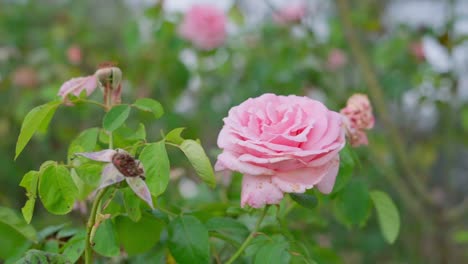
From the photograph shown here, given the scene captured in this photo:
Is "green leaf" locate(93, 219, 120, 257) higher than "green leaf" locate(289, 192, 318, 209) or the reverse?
the reverse

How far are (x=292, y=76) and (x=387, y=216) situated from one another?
1.38 metres

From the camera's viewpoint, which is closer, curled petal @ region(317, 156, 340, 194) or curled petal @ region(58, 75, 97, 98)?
curled petal @ region(317, 156, 340, 194)

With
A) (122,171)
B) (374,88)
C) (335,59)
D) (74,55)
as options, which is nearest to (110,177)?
(122,171)

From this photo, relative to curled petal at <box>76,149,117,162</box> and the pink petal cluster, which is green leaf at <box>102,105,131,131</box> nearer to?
curled petal at <box>76,149,117,162</box>

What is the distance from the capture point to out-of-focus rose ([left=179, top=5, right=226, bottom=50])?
2396mm

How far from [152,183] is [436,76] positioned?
180 cm

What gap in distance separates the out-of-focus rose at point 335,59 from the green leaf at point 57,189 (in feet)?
7.25

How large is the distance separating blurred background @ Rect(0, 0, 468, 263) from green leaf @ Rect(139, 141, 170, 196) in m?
1.03

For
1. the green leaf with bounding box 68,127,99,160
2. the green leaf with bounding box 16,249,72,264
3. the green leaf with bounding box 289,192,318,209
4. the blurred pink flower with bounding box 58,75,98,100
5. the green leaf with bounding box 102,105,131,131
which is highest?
the blurred pink flower with bounding box 58,75,98,100

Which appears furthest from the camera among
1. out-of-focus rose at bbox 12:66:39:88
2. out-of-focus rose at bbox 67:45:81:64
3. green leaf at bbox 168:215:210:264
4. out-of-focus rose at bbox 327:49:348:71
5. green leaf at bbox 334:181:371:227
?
out-of-focus rose at bbox 327:49:348:71

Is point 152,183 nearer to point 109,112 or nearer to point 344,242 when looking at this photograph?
point 109,112

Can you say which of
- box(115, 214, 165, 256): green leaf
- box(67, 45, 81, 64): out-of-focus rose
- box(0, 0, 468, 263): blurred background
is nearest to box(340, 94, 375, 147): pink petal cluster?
box(115, 214, 165, 256): green leaf

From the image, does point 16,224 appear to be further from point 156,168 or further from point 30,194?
point 156,168

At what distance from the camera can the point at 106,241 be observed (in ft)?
2.48
